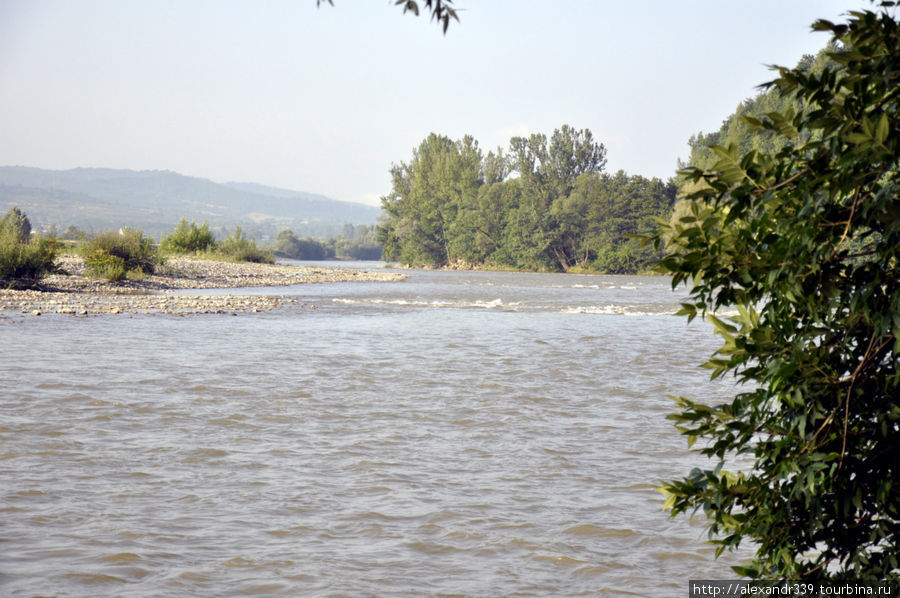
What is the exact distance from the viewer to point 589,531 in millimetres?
4758

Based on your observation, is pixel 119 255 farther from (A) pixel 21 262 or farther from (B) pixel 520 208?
(B) pixel 520 208

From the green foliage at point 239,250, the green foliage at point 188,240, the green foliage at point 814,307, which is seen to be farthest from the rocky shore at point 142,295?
the green foliage at point 814,307

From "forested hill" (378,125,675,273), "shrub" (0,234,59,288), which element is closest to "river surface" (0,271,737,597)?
"shrub" (0,234,59,288)

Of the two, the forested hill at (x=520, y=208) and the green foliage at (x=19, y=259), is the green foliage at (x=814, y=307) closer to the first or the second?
the green foliage at (x=19, y=259)

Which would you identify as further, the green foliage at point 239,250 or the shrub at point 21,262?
the green foliage at point 239,250

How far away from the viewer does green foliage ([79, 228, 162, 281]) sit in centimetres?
2661

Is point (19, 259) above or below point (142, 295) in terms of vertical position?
above

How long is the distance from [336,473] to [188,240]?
42770 millimetres

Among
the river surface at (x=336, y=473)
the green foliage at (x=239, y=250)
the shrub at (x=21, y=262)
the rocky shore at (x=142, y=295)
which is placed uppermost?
the green foliage at (x=239, y=250)

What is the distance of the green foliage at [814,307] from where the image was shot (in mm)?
1850

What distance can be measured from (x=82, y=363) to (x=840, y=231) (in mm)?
10662

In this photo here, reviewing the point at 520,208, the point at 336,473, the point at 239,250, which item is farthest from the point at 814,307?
the point at 520,208

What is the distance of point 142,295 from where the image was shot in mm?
24094

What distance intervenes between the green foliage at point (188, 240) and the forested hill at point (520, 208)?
36236 mm
